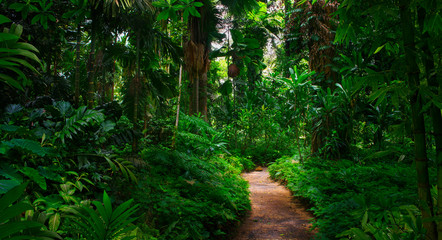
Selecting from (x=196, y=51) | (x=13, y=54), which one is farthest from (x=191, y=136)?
(x=13, y=54)

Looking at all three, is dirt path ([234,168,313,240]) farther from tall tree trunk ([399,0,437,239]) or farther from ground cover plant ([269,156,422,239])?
tall tree trunk ([399,0,437,239])

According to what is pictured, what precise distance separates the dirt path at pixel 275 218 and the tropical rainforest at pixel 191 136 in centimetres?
22

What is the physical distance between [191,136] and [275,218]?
7.11ft

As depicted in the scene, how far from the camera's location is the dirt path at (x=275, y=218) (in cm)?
296

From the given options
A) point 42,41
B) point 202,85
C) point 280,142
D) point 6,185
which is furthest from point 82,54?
point 6,185

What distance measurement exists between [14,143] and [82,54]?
8608mm

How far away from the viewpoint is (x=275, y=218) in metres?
3.51

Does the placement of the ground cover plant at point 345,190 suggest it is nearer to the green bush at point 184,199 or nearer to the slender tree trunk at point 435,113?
the slender tree trunk at point 435,113

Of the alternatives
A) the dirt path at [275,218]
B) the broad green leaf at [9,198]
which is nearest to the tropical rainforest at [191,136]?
the broad green leaf at [9,198]

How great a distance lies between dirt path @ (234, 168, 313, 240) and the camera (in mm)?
2959

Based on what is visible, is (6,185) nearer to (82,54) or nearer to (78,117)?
(78,117)

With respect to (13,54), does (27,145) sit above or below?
below

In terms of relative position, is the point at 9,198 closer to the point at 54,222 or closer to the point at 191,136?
the point at 54,222

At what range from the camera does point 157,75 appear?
5.54 metres
